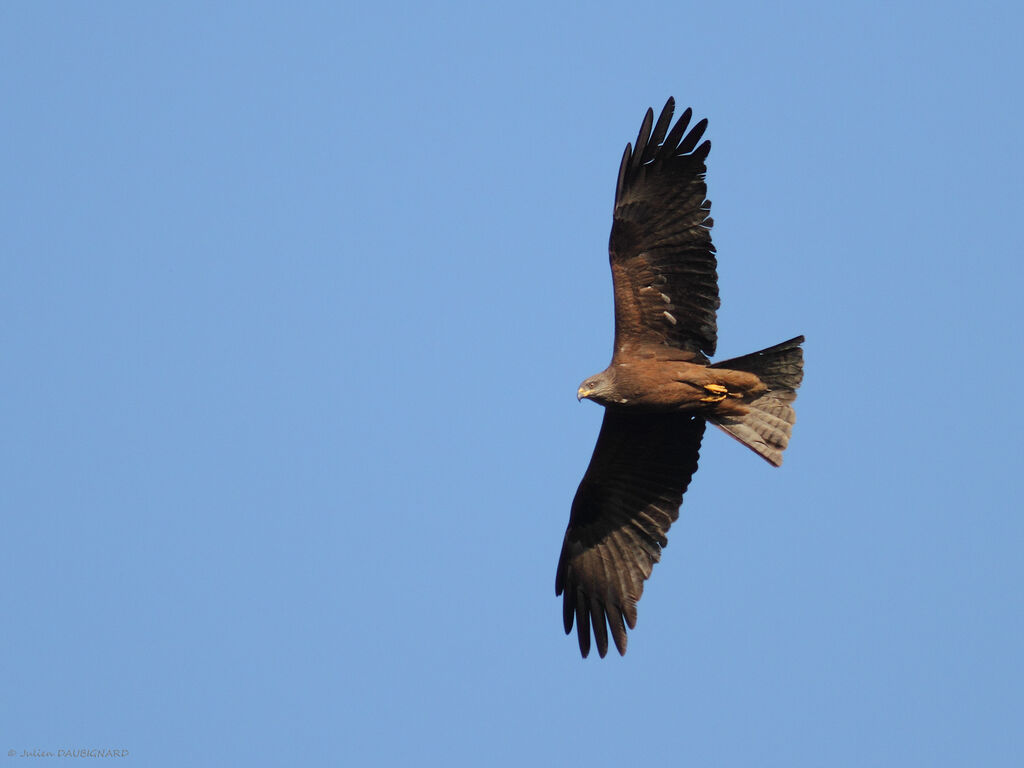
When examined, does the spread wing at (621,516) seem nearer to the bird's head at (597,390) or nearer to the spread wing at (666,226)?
the bird's head at (597,390)

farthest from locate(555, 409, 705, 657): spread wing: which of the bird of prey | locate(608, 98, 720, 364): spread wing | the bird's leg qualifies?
locate(608, 98, 720, 364): spread wing

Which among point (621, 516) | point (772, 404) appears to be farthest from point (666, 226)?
point (621, 516)

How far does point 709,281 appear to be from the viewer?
1105 centimetres

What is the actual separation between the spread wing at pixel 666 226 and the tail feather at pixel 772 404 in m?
0.81

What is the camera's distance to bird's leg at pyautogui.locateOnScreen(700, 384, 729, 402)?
1124 cm

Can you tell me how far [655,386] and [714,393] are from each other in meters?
0.59

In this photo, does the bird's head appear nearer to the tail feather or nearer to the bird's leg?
the bird's leg

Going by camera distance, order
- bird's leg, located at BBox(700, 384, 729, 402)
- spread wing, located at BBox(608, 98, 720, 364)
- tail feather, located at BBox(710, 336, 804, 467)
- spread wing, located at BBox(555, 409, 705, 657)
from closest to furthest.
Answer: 1. spread wing, located at BBox(608, 98, 720, 364)
2. bird's leg, located at BBox(700, 384, 729, 402)
3. tail feather, located at BBox(710, 336, 804, 467)
4. spread wing, located at BBox(555, 409, 705, 657)

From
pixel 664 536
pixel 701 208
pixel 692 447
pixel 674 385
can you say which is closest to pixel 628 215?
pixel 701 208

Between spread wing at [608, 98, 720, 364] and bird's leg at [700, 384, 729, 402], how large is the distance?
1.98 ft

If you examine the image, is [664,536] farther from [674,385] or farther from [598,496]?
[674,385]

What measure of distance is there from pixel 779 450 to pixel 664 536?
139 cm

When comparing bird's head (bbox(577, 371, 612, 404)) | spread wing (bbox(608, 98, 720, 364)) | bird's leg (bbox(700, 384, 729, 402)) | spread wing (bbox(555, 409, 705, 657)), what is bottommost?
spread wing (bbox(555, 409, 705, 657))

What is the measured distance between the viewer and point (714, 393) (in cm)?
1130
